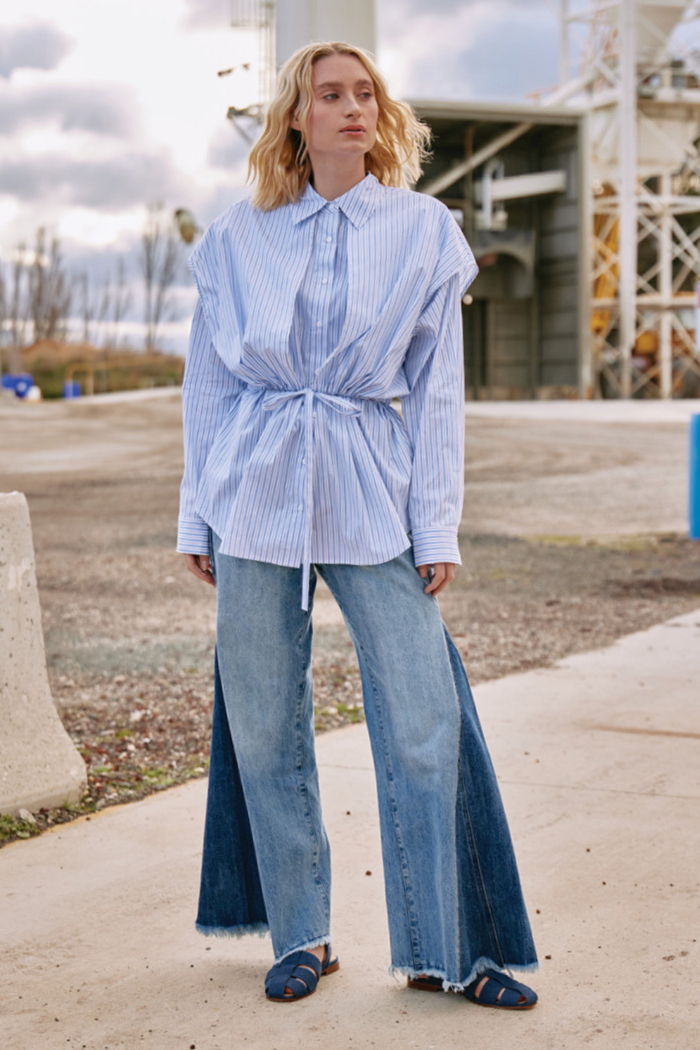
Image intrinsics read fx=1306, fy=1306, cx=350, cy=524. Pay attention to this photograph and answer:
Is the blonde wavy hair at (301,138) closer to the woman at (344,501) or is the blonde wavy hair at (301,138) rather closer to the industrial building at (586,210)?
the woman at (344,501)

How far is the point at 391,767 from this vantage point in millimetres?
2619

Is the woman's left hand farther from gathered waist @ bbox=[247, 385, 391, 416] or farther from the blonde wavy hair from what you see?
the blonde wavy hair

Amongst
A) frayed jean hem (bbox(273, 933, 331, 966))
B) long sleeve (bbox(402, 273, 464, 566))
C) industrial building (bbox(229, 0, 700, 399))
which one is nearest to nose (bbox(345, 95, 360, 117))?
long sleeve (bbox(402, 273, 464, 566))

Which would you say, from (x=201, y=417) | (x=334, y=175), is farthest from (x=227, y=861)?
(x=334, y=175)

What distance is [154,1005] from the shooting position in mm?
2682

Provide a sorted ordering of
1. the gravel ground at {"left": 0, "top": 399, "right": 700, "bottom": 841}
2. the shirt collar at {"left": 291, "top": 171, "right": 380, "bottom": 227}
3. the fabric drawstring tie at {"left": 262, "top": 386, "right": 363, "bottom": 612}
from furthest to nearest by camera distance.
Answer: the gravel ground at {"left": 0, "top": 399, "right": 700, "bottom": 841}, the shirt collar at {"left": 291, "top": 171, "right": 380, "bottom": 227}, the fabric drawstring tie at {"left": 262, "top": 386, "right": 363, "bottom": 612}

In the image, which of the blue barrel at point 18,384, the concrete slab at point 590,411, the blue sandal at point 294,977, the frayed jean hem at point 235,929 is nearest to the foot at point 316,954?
the blue sandal at point 294,977

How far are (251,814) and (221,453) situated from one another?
2.49 feet

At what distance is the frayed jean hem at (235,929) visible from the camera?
9.37ft

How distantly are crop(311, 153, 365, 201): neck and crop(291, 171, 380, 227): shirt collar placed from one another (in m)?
0.01

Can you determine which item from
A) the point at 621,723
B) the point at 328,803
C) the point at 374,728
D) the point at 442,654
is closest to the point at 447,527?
the point at 442,654

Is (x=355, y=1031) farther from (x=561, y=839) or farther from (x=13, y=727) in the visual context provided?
(x=13, y=727)

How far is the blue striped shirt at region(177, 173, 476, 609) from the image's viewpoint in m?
2.55

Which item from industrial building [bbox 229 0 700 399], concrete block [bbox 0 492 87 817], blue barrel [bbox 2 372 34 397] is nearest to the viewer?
concrete block [bbox 0 492 87 817]
